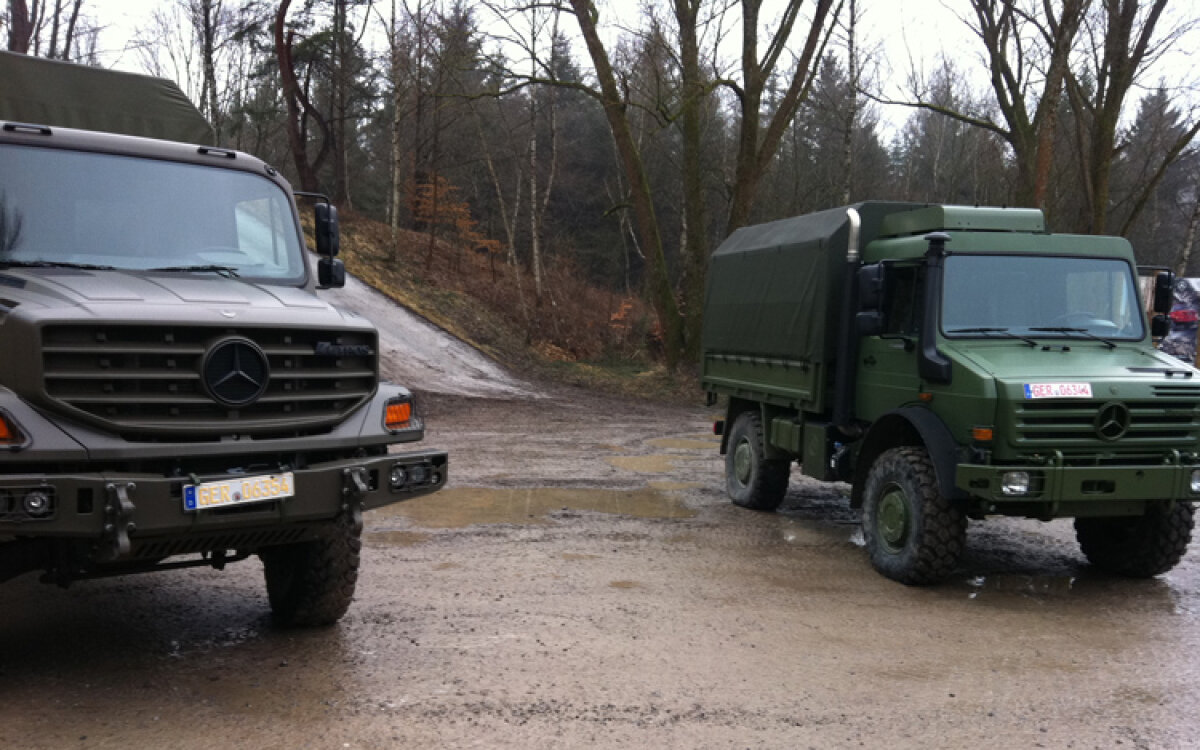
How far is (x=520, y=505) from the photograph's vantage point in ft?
33.1

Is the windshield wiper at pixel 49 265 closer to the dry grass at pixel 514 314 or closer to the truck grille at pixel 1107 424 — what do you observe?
the truck grille at pixel 1107 424

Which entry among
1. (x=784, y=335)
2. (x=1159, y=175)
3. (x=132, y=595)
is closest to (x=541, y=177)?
(x=1159, y=175)

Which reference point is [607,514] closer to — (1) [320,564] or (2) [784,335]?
(2) [784,335]

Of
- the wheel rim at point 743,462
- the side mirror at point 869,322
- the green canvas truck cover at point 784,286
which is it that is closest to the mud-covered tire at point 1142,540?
the side mirror at point 869,322

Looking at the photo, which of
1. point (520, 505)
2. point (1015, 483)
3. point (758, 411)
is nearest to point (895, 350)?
point (1015, 483)

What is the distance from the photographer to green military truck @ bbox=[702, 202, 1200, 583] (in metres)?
6.85

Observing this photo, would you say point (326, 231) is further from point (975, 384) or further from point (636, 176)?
point (636, 176)

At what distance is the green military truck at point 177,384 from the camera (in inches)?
173

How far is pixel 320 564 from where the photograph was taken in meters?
5.69

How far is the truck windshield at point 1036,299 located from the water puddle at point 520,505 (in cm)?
353

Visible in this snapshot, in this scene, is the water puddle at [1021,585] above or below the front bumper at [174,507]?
below

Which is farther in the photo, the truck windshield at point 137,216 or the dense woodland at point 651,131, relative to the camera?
the dense woodland at point 651,131

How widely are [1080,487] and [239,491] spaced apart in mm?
5349

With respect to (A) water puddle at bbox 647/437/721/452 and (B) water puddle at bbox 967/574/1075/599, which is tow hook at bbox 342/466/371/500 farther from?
(A) water puddle at bbox 647/437/721/452
